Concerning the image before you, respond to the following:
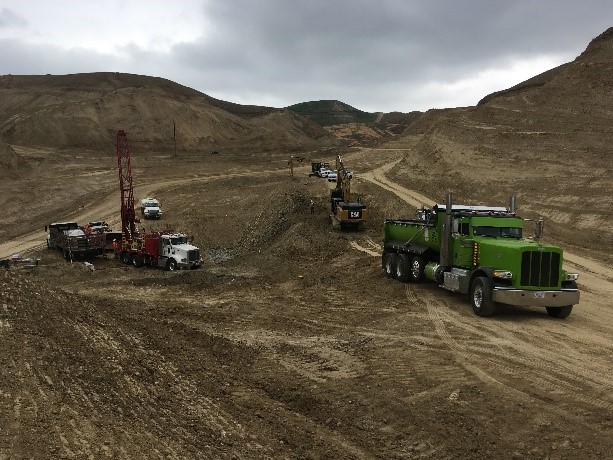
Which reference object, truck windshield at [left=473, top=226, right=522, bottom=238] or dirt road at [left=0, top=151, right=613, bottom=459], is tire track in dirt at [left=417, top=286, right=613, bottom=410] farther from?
truck windshield at [left=473, top=226, right=522, bottom=238]

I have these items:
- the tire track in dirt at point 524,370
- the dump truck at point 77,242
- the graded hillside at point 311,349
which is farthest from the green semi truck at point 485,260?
the dump truck at point 77,242

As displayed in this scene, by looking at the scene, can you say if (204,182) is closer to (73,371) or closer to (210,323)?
(210,323)

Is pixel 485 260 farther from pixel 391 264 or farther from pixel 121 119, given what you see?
pixel 121 119

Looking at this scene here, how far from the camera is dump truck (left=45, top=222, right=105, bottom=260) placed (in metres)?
33.8

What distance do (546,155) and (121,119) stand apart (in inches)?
3251

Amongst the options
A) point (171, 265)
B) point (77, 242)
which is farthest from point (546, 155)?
point (77, 242)

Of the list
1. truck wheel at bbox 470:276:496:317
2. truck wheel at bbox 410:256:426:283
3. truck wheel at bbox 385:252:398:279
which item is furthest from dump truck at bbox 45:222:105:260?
truck wheel at bbox 470:276:496:317

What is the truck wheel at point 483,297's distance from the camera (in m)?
15.7

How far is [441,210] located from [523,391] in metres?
9.21

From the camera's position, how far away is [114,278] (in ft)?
88.9

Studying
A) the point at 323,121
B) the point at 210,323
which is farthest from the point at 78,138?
the point at 323,121

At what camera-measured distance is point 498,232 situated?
1711 centimetres

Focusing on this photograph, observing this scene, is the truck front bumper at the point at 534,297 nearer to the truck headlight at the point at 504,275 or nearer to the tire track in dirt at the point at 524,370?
the truck headlight at the point at 504,275

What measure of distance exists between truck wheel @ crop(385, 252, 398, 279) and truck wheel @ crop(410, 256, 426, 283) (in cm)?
111
